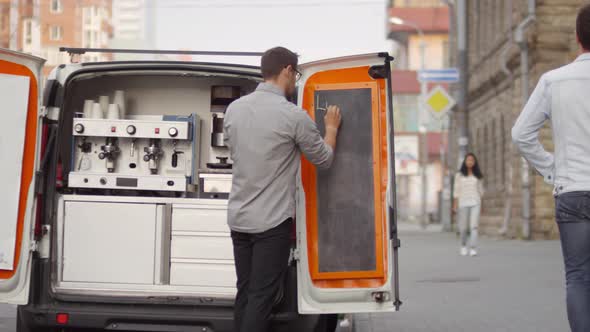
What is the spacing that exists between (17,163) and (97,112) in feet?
5.94

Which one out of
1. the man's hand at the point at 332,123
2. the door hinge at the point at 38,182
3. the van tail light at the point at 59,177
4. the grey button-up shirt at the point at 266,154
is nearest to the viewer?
the grey button-up shirt at the point at 266,154

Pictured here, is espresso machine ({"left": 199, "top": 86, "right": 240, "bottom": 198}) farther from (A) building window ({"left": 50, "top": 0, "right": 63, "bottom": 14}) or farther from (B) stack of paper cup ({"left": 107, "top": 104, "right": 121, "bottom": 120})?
(A) building window ({"left": 50, "top": 0, "right": 63, "bottom": 14})

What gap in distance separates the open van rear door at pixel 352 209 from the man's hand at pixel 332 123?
58 millimetres

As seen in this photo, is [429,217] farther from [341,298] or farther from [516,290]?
[341,298]

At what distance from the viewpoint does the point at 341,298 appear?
23.2 feet

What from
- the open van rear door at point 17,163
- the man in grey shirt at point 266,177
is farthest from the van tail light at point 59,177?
the man in grey shirt at point 266,177

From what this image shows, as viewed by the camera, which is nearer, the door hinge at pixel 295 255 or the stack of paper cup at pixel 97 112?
the door hinge at pixel 295 255

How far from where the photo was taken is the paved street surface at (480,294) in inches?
387

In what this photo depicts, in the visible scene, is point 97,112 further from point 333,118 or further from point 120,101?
point 333,118

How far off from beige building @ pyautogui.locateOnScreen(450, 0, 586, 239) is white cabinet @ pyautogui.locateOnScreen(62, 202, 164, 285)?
1810 cm

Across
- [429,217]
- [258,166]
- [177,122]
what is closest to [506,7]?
[177,122]

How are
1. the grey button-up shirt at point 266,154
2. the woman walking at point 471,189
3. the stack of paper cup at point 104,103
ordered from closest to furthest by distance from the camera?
the grey button-up shirt at point 266,154 → the stack of paper cup at point 104,103 → the woman walking at point 471,189

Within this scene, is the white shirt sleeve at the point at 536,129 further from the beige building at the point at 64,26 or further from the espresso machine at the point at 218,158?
the beige building at the point at 64,26

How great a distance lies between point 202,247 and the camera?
8.14 metres
